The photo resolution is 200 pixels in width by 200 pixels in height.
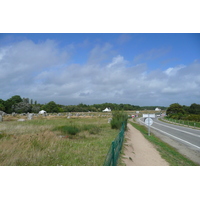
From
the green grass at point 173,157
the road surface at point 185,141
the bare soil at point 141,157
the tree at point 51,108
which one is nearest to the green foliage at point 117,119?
the road surface at point 185,141

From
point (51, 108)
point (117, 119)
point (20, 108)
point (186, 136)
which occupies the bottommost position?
point (186, 136)

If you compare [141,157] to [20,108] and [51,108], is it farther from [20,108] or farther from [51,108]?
[51,108]

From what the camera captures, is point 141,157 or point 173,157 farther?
point 173,157

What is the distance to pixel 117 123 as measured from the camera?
20094 millimetres

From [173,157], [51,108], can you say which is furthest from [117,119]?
[51,108]

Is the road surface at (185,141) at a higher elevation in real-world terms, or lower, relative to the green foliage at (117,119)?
lower

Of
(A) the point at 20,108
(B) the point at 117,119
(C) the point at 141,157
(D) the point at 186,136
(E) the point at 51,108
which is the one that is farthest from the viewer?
(E) the point at 51,108

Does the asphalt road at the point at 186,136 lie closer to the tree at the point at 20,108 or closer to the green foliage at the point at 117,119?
the green foliage at the point at 117,119

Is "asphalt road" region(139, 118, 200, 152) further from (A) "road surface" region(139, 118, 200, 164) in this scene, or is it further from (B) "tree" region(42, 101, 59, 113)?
(B) "tree" region(42, 101, 59, 113)

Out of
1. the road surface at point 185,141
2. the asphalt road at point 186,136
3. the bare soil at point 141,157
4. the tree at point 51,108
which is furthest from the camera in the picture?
the tree at point 51,108

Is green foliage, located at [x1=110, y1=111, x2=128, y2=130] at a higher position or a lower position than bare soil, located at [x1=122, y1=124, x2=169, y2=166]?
higher

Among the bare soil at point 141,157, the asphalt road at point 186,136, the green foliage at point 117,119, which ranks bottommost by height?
the asphalt road at point 186,136

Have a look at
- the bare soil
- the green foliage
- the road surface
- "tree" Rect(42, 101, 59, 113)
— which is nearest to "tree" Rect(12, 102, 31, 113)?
"tree" Rect(42, 101, 59, 113)

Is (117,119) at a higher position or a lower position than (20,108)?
lower
